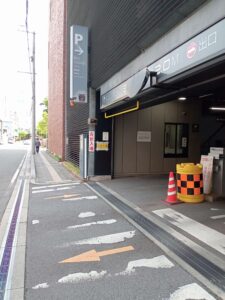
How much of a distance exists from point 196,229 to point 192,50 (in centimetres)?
311

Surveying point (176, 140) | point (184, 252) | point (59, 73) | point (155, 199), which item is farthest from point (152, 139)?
point (59, 73)

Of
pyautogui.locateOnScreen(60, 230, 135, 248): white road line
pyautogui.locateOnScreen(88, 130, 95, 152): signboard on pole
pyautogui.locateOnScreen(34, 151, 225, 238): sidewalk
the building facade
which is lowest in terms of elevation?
pyautogui.locateOnScreen(60, 230, 135, 248): white road line

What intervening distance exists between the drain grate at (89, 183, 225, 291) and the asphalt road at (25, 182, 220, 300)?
211 mm

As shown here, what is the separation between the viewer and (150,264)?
14.3ft

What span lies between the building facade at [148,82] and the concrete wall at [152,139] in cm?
4

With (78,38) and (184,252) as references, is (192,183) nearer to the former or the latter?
(184,252)

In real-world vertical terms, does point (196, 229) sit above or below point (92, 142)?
below

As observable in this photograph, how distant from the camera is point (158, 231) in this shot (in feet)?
19.2

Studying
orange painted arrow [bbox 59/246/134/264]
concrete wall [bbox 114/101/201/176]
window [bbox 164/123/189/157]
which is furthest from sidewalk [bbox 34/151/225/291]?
window [bbox 164/123/189/157]

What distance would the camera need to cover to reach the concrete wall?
41.9 ft

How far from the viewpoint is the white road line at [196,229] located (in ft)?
16.8

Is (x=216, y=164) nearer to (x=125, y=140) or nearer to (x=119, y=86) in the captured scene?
(x=119, y=86)

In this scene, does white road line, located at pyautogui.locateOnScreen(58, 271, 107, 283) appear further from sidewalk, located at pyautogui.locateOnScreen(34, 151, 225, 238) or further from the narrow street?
sidewalk, located at pyautogui.locateOnScreen(34, 151, 225, 238)

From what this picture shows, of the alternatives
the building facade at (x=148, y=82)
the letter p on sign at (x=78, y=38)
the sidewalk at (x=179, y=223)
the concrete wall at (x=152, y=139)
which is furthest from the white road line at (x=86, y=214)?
the letter p on sign at (x=78, y=38)
